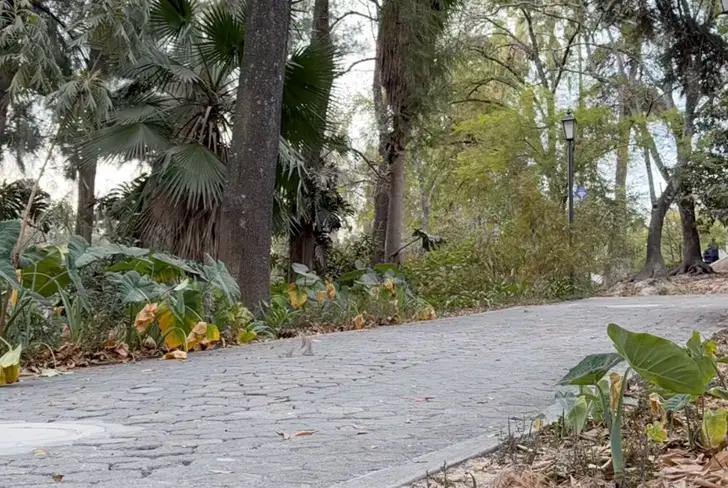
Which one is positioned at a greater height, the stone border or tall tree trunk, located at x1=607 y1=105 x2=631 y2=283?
tall tree trunk, located at x1=607 y1=105 x2=631 y2=283

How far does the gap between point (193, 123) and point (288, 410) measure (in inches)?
225

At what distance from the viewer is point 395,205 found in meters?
12.2

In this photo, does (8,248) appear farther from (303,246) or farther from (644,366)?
(303,246)

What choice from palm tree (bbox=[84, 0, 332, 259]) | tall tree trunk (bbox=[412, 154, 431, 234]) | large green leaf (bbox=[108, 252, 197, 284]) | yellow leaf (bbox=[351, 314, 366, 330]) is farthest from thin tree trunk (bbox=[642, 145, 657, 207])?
large green leaf (bbox=[108, 252, 197, 284])

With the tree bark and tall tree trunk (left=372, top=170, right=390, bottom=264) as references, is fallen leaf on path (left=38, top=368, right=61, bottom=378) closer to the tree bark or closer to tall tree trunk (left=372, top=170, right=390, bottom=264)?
the tree bark

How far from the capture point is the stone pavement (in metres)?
1.91

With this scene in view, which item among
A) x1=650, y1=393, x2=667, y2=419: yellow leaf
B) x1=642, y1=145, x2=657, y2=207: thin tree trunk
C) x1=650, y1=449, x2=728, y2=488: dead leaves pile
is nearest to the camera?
x1=650, y1=449, x2=728, y2=488: dead leaves pile

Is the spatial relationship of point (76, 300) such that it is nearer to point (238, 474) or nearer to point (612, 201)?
point (238, 474)

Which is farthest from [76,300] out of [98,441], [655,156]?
[655,156]

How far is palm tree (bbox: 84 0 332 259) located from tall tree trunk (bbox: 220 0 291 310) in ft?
3.13

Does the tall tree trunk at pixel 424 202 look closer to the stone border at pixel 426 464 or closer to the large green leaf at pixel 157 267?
the large green leaf at pixel 157 267

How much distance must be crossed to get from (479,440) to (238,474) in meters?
0.76

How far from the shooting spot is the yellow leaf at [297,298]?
6949 millimetres

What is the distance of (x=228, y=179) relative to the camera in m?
6.02
